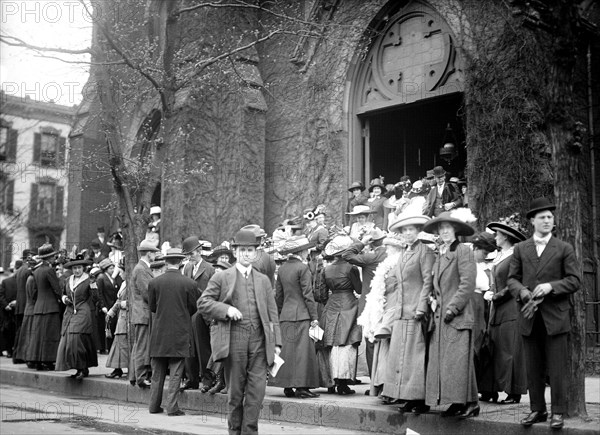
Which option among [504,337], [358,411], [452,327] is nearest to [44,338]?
[358,411]

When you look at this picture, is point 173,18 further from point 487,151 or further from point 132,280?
point 487,151

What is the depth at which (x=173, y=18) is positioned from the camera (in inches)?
605

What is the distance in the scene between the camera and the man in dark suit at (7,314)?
20656 millimetres

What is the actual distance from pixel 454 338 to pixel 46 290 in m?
10.6

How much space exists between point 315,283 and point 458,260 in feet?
11.4

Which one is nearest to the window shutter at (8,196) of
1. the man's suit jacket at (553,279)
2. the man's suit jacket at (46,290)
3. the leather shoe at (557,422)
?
the man's suit jacket at (46,290)

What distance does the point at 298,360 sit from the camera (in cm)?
1109

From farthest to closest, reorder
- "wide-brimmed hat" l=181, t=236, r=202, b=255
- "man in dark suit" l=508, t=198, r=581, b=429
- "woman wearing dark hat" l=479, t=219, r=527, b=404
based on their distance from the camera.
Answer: "wide-brimmed hat" l=181, t=236, r=202, b=255
"woman wearing dark hat" l=479, t=219, r=527, b=404
"man in dark suit" l=508, t=198, r=581, b=429

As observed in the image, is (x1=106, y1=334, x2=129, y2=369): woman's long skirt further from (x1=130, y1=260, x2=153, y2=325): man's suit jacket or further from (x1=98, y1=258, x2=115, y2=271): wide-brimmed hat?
(x1=98, y1=258, x2=115, y2=271): wide-brimmed hat

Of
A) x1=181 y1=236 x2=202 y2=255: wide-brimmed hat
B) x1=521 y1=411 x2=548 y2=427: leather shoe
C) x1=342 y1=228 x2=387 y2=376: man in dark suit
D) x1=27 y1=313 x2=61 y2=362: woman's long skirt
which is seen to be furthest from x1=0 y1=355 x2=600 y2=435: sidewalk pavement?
x1=181 y1=236 x2=202 y2=255: wide-brimmed hat

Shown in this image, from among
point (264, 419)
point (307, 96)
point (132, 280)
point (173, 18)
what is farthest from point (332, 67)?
point (264, 419)

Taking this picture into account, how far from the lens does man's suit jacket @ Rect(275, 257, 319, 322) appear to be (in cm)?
1129

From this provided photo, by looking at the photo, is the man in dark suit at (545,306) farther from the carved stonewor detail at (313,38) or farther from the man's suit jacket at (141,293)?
the carved stonewor detail at (313,38)

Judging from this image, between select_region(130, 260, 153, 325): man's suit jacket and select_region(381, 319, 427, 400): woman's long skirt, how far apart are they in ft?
16.5
